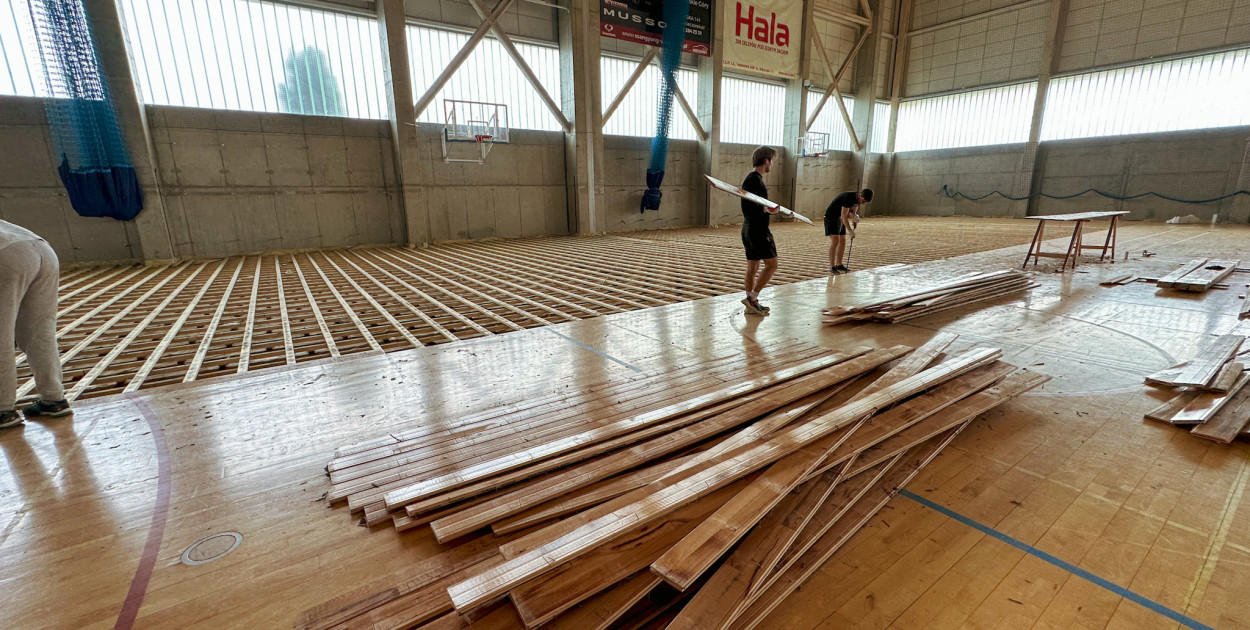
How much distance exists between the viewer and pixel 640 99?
16297 mm

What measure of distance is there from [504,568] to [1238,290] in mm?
9269

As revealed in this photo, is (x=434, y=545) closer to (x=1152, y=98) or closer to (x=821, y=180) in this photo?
(x=821, y=180)

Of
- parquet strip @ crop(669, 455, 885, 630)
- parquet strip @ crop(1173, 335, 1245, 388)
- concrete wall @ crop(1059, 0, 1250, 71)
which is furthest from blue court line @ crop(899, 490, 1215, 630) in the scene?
concrete wall @ crop(1059, 0, 1250, 71)

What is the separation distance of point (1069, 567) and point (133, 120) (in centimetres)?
1412

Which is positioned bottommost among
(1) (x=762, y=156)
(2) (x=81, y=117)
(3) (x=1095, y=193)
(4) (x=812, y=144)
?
(3) (x=1095, y=193)

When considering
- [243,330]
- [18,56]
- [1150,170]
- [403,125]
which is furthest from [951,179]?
[18,56]

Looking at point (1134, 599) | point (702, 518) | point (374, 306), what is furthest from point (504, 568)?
point (374, 306)

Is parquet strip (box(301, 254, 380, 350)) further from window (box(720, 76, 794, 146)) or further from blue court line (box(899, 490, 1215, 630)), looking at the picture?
window (box(720, 76, 794, 146))

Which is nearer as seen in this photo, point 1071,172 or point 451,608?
point 451,608

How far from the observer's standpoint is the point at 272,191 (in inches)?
449

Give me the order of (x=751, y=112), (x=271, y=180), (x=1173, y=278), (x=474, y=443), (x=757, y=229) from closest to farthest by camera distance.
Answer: (x=474, y=443)
(x=757, y=229)
(x=1173, y=278)
(x=271, y=180)
(x=751, y=112)

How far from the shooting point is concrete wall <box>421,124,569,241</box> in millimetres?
13297

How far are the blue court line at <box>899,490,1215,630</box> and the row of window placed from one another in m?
13.9

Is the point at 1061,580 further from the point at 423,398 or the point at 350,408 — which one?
the point at 350,408
